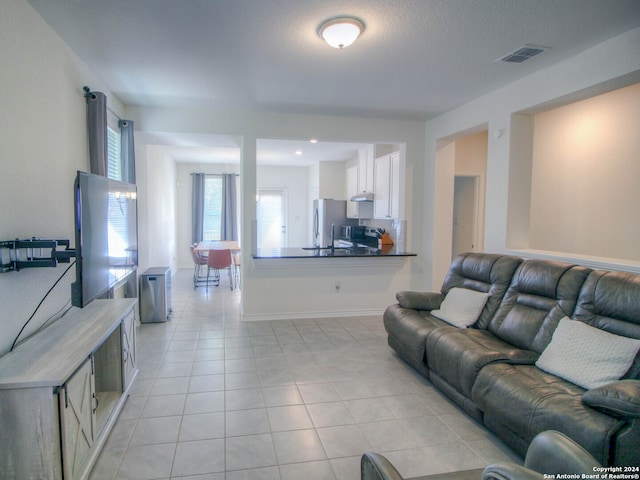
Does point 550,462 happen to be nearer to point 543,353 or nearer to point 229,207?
A: point 543,353

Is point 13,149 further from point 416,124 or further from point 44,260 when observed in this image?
point 416,124

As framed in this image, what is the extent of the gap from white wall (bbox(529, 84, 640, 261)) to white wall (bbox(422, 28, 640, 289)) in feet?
2.86

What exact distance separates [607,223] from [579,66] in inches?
77.8

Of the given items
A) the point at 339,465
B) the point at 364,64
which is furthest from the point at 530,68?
the point at 339,465

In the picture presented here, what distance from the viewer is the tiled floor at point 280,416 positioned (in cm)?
205

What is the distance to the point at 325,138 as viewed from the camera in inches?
189

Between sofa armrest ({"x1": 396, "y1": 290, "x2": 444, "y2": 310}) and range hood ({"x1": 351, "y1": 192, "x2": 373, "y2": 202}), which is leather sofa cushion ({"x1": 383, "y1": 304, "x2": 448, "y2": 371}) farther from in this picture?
range hood ({"x1": 351, "y1": 192, "x2": 373, "y2": 202})

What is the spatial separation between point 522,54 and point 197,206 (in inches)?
289

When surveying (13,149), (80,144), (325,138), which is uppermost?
(325,138)

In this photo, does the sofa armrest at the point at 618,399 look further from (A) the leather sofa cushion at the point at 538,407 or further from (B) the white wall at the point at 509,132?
(B) the white wall at the point at 509,132

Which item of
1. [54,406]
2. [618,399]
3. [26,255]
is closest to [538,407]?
[618,399]

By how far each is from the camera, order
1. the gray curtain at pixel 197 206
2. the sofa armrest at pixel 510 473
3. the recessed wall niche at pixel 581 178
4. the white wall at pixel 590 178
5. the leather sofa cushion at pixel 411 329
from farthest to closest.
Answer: the gray curtain at pixel 197 206
the white wall at pixel 590 178
the recessed wall niche at pixel 581 178
the leather sofa cushion at pixel 411 329
the sofa armrest at pixel 510 473

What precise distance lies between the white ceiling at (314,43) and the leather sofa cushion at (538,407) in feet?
7.31

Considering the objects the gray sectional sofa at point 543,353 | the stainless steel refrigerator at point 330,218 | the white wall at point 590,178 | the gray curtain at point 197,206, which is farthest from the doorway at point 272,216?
the gray sectional sofa at point 543,353
